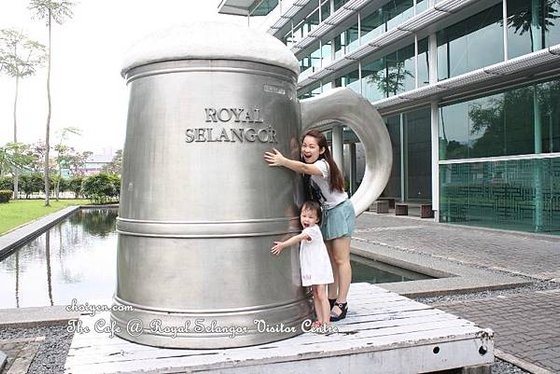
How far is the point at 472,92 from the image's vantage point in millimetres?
14609

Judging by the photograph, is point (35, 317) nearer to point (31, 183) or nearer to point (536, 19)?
point (536, 19)

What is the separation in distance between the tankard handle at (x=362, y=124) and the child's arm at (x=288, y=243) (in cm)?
59

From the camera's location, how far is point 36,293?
771 cm

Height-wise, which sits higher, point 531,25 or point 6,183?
point 531,25

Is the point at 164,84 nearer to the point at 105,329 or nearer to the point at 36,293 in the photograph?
the point at 105,329

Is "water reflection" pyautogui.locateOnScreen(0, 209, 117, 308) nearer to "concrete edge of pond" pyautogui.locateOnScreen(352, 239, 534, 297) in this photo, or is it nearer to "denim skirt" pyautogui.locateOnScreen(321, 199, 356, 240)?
"denim skirt" pyautogui.locateOnScreen(321, 199, 356, 240)

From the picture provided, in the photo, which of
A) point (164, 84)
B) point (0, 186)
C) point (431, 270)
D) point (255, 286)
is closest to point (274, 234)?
point (255, 286)

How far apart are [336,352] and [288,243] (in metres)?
0.69

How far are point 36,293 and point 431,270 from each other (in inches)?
238

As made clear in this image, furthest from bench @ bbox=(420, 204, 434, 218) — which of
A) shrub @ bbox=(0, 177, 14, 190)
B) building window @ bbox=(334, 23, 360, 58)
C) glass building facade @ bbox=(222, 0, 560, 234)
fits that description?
shrub @ bbox=(0, 177, 14, 190)

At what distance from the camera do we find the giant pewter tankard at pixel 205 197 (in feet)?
9.61

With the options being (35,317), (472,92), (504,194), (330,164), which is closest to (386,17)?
(472,92)

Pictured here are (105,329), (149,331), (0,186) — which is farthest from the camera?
(0,186)

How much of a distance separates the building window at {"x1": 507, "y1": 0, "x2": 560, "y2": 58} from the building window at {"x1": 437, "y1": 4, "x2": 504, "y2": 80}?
1.56 feet
